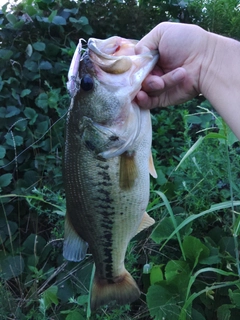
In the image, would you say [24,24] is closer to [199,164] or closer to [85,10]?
[85,10]

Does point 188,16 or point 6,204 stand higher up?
point 188,16

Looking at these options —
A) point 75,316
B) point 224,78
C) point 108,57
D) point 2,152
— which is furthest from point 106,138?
Result: point 2,152

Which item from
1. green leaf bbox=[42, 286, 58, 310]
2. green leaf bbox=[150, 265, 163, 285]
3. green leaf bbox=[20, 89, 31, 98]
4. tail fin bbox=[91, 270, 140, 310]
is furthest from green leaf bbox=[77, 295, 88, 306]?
green leaf bbox=[20, 89, 31, 98]

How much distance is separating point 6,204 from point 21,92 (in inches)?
36.8

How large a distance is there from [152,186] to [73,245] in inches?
40.1

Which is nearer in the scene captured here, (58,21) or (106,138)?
(106,138)

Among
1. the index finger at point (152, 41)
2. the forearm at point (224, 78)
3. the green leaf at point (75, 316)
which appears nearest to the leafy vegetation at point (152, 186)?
the green leaf at point (75, 316)

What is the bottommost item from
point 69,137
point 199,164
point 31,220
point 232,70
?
point 31,220

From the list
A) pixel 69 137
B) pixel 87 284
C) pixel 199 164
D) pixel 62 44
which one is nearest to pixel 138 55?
pixel 69 137

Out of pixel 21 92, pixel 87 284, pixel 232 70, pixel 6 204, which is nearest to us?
pixel 232 70

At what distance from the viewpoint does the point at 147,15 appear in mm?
3764

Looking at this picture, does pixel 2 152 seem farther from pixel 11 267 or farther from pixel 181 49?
pixel 181 49

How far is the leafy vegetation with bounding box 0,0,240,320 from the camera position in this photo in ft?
7.15

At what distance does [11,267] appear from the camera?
2.68m
